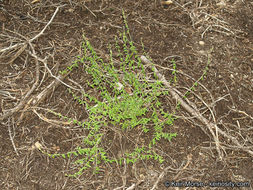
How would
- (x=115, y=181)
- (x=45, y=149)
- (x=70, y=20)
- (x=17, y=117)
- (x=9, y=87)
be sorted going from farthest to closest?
(x=70, y=20)
(x=9, y=87)
(x=17, y=117)
(x=45, y=149)
(x=115, y=181)

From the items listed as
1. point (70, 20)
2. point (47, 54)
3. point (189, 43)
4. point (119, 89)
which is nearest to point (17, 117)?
point (47, 54)

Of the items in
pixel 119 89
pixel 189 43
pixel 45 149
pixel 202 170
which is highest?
pixel 189 43

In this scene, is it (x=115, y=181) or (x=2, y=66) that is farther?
(x=2, y=66)

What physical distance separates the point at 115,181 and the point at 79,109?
64cm

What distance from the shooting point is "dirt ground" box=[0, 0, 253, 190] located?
2012 millimetres

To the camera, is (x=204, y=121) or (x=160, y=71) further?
(x=160, y=71)

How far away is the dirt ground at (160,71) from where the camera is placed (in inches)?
79.2

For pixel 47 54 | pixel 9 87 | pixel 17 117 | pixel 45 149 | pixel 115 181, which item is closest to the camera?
pixel 115 181

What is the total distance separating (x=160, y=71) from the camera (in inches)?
96.3

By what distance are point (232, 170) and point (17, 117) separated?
63.4 inches

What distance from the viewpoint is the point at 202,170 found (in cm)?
201

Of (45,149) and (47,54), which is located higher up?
(47,54)

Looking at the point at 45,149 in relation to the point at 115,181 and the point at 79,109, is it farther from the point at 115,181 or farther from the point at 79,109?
the point at 115,181

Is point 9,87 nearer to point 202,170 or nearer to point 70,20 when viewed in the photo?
point 70,20
